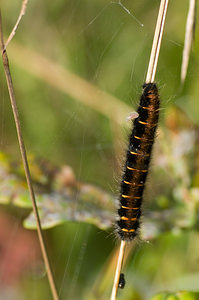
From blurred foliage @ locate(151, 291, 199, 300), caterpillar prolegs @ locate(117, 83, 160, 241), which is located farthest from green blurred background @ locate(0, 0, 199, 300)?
blurred foliage @ locate(151, 291, 199, 300)

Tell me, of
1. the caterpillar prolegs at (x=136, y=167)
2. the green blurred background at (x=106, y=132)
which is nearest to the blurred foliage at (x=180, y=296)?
the caterpillar prolegs at (x=136, y=167)

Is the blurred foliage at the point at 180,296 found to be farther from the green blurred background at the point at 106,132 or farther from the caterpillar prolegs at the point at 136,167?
the green blurred background at the point at 106,132

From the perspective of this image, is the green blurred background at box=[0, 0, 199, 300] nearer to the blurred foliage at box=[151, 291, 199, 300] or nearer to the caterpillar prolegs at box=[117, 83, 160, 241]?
the caterpillar prolegs at box=[117, 83, 160, 241]

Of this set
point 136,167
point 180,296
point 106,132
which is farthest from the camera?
point 106,132

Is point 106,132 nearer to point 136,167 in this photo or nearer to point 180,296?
point 136,167

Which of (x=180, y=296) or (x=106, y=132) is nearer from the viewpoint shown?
(x=180, y=296)

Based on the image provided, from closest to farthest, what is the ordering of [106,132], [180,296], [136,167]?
[180,296]
[136,167]
[106,132]

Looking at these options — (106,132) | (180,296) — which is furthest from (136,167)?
(106,132)
